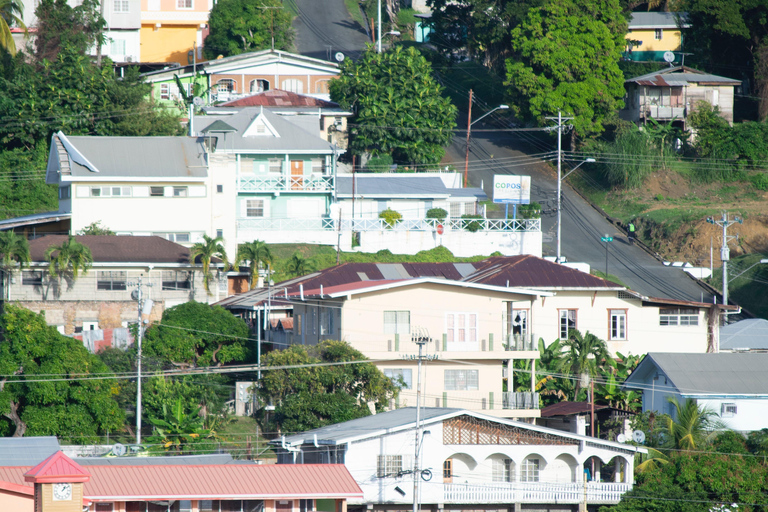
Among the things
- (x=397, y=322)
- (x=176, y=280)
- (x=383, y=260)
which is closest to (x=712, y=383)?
(x=397, y=322)

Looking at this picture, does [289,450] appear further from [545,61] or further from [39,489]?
[545,61]

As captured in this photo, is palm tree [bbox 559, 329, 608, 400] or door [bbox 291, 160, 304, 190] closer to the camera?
palm tree [bbox 559, 329, 608, 400]

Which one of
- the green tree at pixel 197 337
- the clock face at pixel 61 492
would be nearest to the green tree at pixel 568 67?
the green tree at pixel 197 337

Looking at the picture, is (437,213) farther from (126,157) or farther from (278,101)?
(278,101)

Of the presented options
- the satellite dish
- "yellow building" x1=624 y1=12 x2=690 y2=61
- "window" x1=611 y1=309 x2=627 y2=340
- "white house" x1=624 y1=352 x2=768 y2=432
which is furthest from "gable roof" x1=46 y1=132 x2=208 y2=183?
"yellow building" x1=624 y1=12 x2=690 y2=61

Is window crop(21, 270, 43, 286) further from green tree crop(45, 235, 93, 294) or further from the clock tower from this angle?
the clock tower

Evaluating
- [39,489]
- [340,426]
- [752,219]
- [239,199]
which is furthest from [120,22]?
[39,489]
